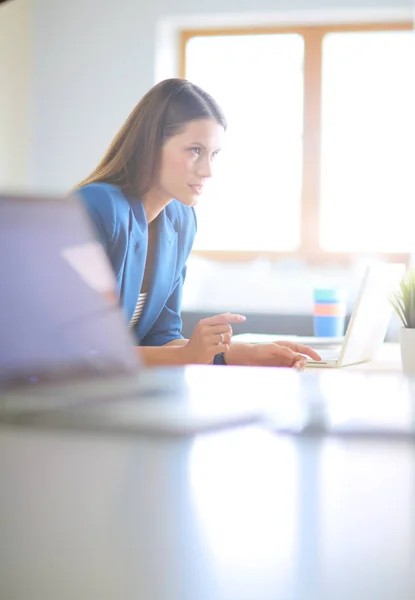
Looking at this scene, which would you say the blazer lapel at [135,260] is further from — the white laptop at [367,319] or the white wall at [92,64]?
the white wall at [92,64]

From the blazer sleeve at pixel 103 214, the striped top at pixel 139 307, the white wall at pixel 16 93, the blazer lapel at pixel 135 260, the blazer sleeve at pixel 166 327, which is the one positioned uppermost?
the white wall at pixel 16 93

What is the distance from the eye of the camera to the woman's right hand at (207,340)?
108 cm

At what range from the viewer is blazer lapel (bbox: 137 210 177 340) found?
138cm

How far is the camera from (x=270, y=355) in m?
1.11

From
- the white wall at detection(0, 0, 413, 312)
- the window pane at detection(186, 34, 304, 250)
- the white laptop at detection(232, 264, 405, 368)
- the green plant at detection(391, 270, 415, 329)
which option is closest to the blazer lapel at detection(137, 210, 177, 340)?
the white laptop at detection(232, 264, 405, 368)

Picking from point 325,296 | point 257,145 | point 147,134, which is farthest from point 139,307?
point 257,145

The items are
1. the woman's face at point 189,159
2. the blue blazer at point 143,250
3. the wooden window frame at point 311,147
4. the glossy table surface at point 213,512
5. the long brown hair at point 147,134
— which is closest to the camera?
the glossy table surface at point 213,512

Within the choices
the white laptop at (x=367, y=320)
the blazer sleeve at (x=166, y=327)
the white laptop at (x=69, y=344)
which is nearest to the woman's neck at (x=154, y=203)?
the blazer sleeve at (x=166, y=327)

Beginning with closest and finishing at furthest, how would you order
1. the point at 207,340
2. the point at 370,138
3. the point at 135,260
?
1. the point at 207,340
2. the point at 135,260
3. the point at 370,138

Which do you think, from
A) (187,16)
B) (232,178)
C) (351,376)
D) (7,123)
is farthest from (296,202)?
(351,376)

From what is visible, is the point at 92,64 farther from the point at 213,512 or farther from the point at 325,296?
the point at 213,512

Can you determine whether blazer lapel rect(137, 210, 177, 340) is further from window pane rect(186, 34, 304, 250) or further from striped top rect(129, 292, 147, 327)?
window pane rect(186, 34, 304, 250)

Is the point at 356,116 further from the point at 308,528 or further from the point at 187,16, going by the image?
the point at 308,528

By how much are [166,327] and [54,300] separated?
123cm
